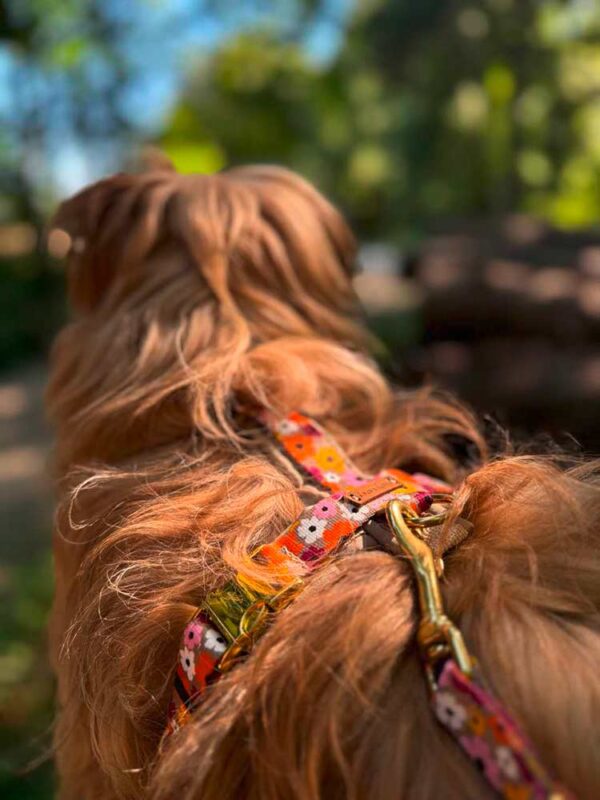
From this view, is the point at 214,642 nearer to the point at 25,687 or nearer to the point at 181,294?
the point at 181,294

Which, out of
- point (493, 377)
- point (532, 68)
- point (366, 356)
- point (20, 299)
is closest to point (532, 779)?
point (366, 356)

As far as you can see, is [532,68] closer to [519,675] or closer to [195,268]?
[195,268]

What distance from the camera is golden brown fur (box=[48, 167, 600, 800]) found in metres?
0.91

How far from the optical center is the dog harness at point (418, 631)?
83cm

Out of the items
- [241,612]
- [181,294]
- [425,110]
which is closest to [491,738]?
[241,612]

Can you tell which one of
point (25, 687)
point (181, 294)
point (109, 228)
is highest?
point (109, 228)

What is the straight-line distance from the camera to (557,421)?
2688 millimetres

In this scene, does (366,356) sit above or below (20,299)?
above

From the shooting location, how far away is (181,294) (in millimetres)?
1700

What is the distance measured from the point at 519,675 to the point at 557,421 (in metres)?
1.90

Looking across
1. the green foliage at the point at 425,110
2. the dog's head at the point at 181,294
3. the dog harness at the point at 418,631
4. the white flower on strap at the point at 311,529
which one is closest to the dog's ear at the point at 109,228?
the dog's head at the point at 181,294

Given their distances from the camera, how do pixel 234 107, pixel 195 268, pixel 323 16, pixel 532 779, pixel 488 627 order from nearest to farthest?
pixel 532 779
pixel 488 627
pixel 195 268
pixel 323 16
pixel 234 107

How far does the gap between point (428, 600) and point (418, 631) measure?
4 centimetres


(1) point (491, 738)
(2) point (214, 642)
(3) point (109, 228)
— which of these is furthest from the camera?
(3) point (109, 228)
